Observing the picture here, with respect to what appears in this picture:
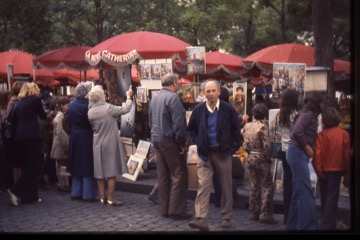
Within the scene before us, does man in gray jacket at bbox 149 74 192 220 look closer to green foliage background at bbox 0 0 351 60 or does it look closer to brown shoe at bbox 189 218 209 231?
brown shoe at bbox 189 218 209 231

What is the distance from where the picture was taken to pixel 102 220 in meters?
7.39

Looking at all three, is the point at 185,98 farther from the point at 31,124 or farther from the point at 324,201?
the point at 324,201

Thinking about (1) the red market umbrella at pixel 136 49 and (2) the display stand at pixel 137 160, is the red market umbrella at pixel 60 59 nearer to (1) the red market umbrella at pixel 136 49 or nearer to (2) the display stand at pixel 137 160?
(1) the red market umbrella at pixel 136 49

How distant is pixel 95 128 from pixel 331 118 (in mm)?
3400

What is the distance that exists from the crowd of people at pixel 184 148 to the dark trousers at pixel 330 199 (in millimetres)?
11

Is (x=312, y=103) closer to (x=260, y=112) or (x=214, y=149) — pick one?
(x=260, y=112)

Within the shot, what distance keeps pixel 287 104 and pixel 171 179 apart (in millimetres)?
1927

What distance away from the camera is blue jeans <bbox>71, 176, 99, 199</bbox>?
8.39 meters

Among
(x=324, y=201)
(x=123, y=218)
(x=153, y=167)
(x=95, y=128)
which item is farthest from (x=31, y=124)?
(x=324, y=201)

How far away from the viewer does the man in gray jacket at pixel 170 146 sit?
7.14m

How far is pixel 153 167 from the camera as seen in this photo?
1055 cm

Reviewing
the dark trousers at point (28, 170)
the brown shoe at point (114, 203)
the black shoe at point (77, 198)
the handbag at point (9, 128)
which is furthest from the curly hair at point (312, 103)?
the handbag at point (9, 128)

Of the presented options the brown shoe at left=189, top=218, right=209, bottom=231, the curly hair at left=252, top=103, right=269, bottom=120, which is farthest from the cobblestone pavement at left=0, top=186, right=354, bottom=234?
the curly hair at left=252, top=103, right=269, bottom=120

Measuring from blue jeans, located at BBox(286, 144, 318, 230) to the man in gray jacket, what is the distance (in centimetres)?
147
